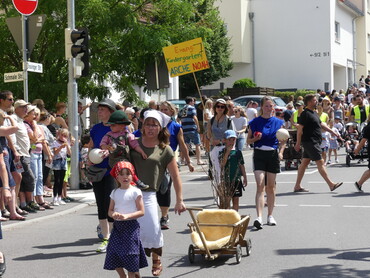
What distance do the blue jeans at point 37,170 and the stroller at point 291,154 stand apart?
7627mm

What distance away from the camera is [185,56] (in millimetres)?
19375

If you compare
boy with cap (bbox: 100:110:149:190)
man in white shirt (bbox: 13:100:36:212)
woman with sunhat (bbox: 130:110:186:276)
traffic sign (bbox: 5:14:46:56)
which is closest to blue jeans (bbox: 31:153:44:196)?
man in white shirt (bbox: 13:100:36:212)

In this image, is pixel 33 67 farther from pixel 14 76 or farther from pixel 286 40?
pixel 286 40

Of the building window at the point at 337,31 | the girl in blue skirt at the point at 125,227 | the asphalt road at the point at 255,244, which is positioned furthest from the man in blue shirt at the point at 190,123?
the building window at the point at 337,31

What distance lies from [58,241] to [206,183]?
7.39m

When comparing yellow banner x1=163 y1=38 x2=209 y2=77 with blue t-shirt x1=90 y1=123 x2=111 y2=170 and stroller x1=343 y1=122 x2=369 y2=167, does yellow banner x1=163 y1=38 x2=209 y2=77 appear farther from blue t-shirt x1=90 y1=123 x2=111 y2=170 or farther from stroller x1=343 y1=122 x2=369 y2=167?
blue t-shirt x1=90 y1=123 x2=111 y2=170

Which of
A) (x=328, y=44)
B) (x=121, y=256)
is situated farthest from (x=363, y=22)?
(x=121, y=256)

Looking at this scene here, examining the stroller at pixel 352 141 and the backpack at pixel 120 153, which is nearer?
the backpack at pixel 120 153

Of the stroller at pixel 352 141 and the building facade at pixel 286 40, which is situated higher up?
the building facade at pixel 286 40

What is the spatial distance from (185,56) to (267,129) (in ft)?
28.5

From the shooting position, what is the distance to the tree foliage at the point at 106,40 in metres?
17.3

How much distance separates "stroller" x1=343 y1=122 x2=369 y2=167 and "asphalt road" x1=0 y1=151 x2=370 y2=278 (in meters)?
5.69

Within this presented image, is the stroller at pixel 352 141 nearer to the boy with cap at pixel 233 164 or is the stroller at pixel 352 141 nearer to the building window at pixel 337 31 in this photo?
the boy with cap at pixel 233 164

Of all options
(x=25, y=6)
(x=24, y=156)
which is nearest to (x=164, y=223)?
(x=24, y=156)
